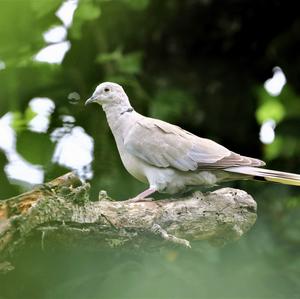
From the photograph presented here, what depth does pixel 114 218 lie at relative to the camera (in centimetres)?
254

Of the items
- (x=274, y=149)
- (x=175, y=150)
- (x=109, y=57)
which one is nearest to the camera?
(x=175, y=150)

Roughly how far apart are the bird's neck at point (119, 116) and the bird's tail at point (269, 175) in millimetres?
503

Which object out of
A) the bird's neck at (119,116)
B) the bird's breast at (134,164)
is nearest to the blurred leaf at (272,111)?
the bird's neck at (119,116)

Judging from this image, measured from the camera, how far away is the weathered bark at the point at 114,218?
7.59 ft

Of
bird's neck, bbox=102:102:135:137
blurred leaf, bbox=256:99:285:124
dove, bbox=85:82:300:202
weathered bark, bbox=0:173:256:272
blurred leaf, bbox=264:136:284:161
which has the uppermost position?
blurred leaf, bbox=256:99:285:124

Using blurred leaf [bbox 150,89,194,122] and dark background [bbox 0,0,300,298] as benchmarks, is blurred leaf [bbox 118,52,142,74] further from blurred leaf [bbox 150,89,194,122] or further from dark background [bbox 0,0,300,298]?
blurred leaf [bbox 150,89,194,122]

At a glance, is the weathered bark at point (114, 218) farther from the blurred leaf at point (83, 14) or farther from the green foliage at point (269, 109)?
the green foliage at point (269, 109)

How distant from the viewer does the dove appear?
3.05 m

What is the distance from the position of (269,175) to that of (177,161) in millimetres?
364

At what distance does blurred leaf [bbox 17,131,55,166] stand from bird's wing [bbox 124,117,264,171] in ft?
1.09

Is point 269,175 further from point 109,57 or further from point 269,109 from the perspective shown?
point 269,109

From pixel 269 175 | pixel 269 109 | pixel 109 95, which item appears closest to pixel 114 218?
pixel 269 175

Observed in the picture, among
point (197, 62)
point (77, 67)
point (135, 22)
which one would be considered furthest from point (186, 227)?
point (197, 62)

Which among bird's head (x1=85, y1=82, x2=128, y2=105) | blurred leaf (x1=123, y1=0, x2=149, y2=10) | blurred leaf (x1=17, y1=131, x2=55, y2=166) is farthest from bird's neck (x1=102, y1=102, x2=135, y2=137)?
blurred leaf (x1=123, y1=0, x2=149, y2=10)
